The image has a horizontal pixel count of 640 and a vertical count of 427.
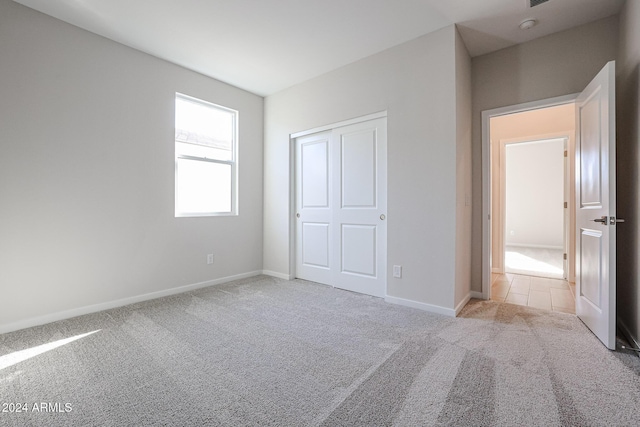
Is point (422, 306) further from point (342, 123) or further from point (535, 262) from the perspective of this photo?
point (535, 262)

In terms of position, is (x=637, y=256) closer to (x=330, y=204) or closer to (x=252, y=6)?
(x=330, y=204)

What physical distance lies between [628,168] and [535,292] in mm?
1765

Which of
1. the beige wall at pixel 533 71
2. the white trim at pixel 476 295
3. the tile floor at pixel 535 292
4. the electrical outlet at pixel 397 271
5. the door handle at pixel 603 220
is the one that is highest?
the beige wall at pixel 533 71

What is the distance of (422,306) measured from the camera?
2.87 meters

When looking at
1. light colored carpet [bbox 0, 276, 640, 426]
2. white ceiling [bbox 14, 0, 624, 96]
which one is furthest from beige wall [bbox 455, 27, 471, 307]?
light colored carpet [bbox 0, 276, 640, 426]

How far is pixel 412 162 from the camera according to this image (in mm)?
2949

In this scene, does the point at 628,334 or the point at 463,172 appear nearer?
the point at 628,334

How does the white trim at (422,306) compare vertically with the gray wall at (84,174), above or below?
below

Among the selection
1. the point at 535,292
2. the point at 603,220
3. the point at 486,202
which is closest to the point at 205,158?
the point at 486,202

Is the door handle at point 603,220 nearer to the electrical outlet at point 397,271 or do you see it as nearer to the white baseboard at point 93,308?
the electrical outlet at point 397,271

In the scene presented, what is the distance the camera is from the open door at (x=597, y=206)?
2023 millimetres

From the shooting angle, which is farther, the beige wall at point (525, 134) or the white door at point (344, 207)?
the beige wall at point (525, 134)

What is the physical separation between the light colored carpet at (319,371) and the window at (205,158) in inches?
58.7

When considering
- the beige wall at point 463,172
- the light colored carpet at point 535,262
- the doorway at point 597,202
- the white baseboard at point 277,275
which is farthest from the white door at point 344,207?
the light colored carpet at point 535,262
